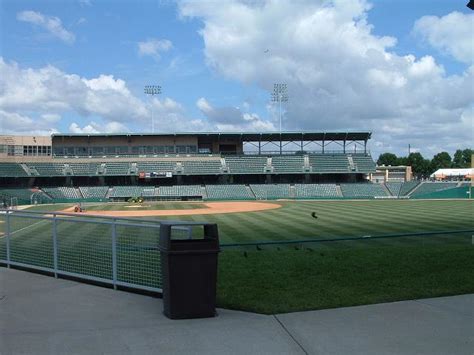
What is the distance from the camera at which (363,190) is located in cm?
7306

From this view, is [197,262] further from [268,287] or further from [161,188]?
[161,188]

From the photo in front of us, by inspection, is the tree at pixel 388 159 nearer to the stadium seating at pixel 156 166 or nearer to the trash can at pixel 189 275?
the stadium seating at pixel 156 166

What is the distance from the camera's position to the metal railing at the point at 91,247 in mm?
7762

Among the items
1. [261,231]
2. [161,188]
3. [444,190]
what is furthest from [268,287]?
[444,190]

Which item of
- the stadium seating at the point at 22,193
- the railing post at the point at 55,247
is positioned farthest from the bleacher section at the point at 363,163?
the railing post at the point at 55,247

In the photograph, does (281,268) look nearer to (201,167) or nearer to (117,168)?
(201,167)

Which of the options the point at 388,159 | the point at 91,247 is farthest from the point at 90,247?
the point at 388,159

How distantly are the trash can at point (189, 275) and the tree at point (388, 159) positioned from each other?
175 meters

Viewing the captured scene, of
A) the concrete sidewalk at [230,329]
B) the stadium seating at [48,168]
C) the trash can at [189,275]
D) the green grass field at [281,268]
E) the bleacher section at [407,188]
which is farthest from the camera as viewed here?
the bleacher section at [407,188]

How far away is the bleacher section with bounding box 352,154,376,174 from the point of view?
77.1 meters

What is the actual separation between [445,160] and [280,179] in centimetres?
11744

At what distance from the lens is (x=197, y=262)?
19.5 feet

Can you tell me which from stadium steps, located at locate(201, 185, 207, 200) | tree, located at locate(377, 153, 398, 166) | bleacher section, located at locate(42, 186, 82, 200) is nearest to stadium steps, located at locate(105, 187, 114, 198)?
bleacher section, located at locate(42, 186, 82, 200)

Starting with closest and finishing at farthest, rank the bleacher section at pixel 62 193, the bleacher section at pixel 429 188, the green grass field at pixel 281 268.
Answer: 1. the green grass field at pixel 281 268
2. the bleacher section at pixel 62 193
3. the bleacher section at pixel 429 188
